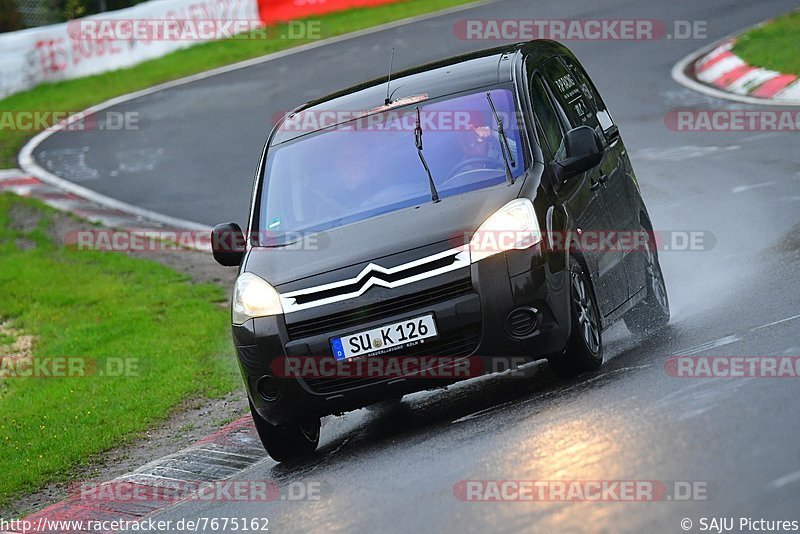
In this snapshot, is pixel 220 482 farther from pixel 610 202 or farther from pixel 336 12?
pixel 336 12

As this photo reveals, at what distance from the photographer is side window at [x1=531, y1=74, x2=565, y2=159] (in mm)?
8375

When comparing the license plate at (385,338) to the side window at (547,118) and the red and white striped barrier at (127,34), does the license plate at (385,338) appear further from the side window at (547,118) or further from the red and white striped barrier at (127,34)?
the red and white striped barrier at (127,34)

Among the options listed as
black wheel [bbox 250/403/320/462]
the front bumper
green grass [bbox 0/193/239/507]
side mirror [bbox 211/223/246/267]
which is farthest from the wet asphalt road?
green grass [bbox 0/193/239/507]

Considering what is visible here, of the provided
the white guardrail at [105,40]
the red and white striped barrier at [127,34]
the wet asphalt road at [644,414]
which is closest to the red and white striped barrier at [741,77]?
the wet asphalt road at [644,414]

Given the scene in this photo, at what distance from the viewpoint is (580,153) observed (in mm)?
8031

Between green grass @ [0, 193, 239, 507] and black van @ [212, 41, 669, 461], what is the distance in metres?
1.91

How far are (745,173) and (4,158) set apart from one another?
11.5 m

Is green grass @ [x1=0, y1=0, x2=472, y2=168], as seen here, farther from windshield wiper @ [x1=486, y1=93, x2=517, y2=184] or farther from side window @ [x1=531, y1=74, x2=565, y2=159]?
windshield wiper @ [x1=486, y1=93, x2=517, y2=184]

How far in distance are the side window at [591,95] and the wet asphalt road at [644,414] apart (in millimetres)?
1412

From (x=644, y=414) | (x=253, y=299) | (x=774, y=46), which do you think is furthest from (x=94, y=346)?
(x=774, y=46)

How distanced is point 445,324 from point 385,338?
313 millimetres

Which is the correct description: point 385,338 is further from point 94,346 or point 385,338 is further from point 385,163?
point 94,346

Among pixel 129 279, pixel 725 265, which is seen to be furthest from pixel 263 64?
pixel 725 265

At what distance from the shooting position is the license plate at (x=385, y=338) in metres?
7.33
